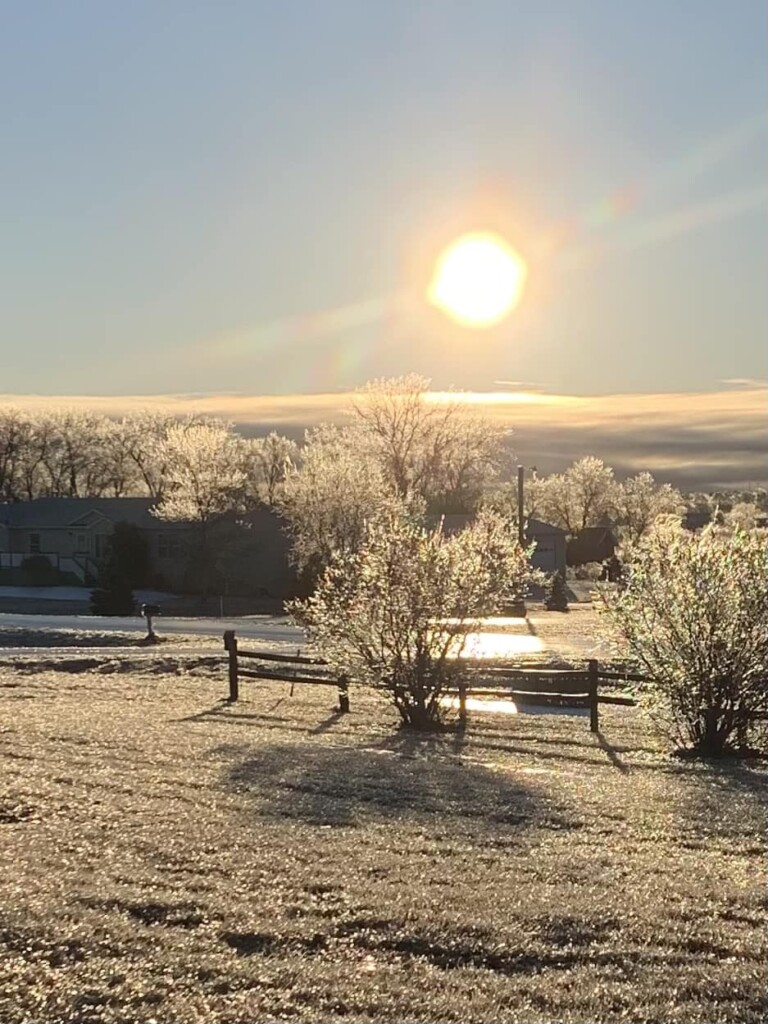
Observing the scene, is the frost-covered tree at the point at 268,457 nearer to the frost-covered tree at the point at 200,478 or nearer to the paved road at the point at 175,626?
the frost-covered tree at the point at 200,478

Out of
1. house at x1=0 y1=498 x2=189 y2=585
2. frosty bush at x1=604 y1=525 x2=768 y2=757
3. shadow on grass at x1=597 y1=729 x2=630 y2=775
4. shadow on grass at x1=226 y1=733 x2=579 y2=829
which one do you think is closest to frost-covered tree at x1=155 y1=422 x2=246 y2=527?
house at x1=0 y1=498 x2=189 y2=585

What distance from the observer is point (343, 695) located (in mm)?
16469

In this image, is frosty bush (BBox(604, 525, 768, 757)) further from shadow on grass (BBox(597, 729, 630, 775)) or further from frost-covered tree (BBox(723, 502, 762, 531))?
shadow on grass (BBox(597, 729, 630, 775))

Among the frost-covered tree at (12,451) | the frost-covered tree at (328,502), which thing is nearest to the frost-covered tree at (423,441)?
the frost-covered tree at (328,502)

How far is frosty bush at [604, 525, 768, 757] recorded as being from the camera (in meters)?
12.8

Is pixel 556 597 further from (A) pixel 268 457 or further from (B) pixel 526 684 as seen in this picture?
(A) pixel 268 457

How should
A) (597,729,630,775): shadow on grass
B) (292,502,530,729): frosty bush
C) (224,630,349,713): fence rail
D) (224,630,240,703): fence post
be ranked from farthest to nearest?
(224,630,240,703): fence post
(224,630,349,713): fence rail
(292,502,530,729): frosty bush
(597,729,630,775): shadow on grass

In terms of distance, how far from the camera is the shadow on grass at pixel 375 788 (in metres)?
8.66

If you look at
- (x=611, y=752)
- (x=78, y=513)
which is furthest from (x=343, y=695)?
(x=78, y=513)

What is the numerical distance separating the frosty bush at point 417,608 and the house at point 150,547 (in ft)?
109

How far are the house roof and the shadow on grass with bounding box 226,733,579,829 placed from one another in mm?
48331

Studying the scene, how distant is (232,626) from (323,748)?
2222cm

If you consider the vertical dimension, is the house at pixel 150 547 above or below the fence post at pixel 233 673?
below

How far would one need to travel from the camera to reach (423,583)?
585 inches
